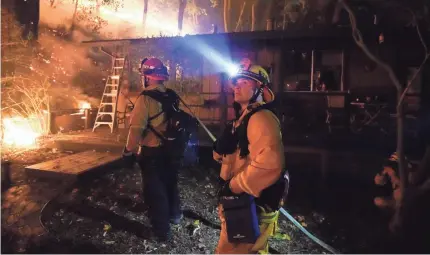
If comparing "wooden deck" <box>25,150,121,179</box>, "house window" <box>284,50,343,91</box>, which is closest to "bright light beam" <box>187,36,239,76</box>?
"house window" <box>284,50,343,91</box>

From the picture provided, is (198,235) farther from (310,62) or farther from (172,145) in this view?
(310,62)

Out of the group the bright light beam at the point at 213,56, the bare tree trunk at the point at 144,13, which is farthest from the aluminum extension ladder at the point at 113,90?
the bare tree trunk at the point at 144,13

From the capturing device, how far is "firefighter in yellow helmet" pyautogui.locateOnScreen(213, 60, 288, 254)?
2.27 metres

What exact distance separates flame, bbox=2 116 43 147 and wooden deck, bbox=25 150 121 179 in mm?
2636

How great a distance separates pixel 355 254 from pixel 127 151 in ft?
11.7

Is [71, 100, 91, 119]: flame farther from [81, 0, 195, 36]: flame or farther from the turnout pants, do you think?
the turnout pants

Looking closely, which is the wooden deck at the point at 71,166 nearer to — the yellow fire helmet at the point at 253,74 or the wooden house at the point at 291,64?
the wooden house at the point at 291,64

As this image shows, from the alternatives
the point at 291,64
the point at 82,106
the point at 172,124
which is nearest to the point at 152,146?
the point at 172,124

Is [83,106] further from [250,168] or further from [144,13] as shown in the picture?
[144,13]

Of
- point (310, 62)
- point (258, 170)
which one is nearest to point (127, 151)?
point (258, 170)

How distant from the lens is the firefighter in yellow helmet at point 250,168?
2270 millimetres

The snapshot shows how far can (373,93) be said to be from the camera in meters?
10.4

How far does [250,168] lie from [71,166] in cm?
541

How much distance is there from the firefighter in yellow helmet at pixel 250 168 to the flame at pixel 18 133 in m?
8.24
